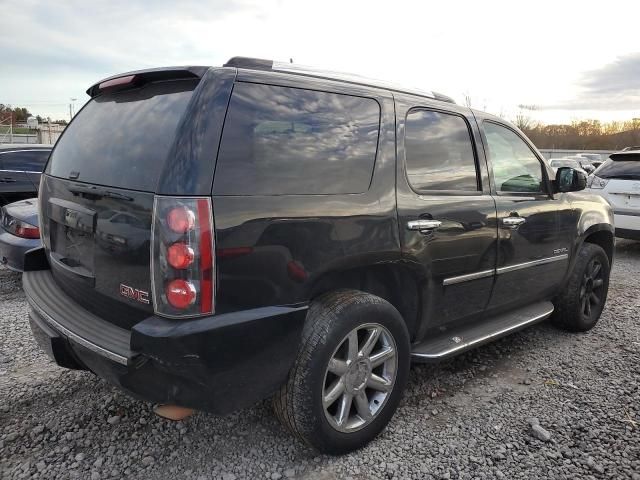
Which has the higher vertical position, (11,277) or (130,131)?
(130,131)

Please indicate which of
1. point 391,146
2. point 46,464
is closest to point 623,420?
point 391,146

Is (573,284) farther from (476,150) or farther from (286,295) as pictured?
(286,295)

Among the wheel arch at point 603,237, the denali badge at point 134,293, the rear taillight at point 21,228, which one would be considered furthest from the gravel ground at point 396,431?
the rear taillight at point 21,228

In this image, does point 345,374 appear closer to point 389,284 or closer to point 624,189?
point 389,284

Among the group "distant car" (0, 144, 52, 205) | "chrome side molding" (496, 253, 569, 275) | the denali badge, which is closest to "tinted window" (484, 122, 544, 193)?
"chrome side molding" (496, 253, 569, 275)

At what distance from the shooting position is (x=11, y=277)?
5.94 metres

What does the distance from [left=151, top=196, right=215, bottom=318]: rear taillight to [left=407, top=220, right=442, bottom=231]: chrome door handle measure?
117 cm

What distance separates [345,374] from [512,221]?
169 cm

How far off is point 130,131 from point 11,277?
4.61 m

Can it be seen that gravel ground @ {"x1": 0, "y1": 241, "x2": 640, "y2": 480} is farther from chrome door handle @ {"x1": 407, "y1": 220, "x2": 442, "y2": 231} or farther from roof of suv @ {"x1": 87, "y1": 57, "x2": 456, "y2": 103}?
roof of suv @ {"x1": 87, "y1": 57, "x2": 456, "y2": 103}

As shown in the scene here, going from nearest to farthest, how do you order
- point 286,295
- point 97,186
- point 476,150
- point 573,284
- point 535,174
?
point 286,295 < point 97,186 < point 476,150 < point 535,174 < point 573,284

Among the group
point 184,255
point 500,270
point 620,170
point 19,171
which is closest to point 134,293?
point 184,255

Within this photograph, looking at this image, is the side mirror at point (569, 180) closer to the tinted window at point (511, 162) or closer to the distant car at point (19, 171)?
the tinted window at point (511, 162)

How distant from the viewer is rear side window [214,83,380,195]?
2100 mm
